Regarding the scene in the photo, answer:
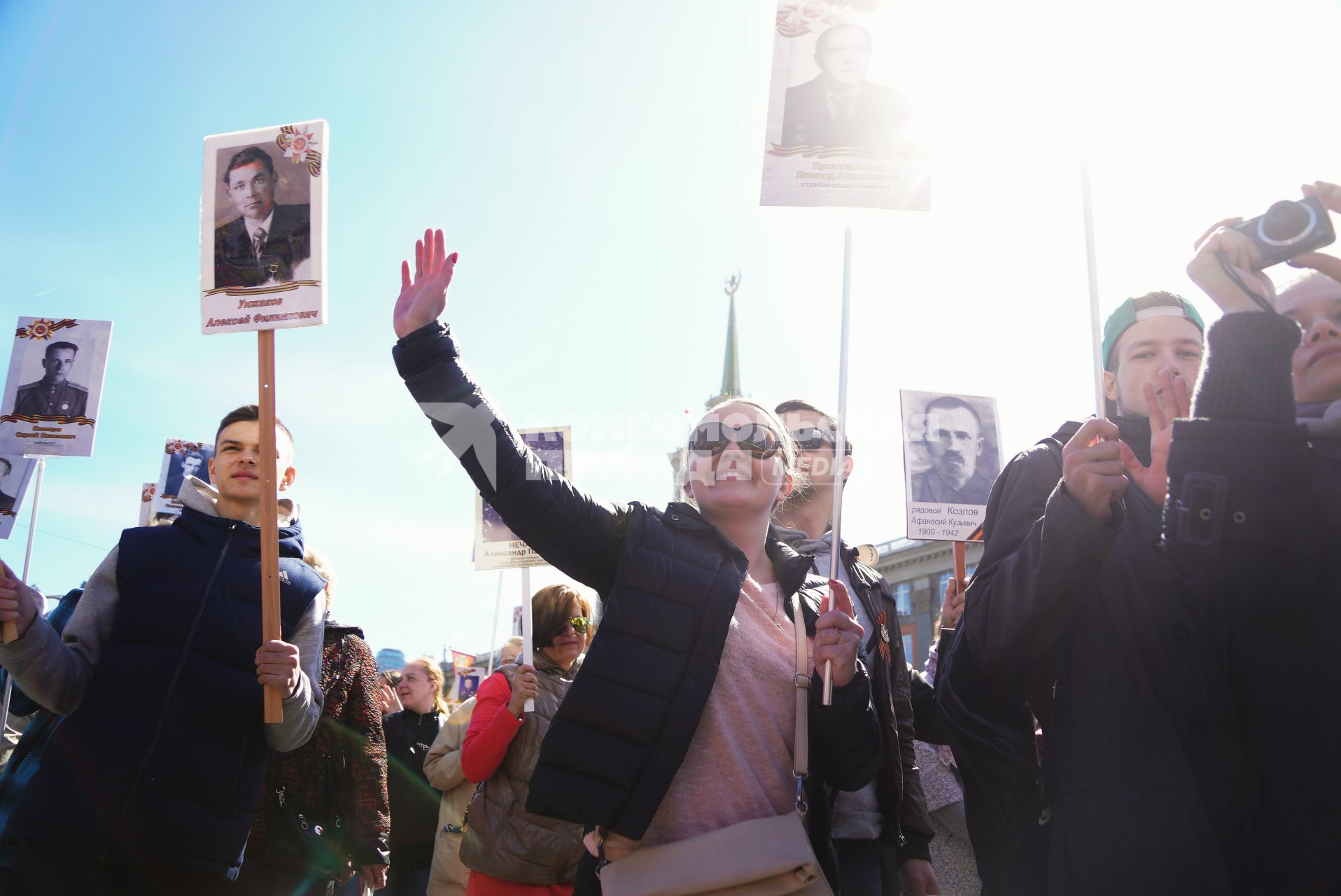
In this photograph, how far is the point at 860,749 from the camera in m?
2.45

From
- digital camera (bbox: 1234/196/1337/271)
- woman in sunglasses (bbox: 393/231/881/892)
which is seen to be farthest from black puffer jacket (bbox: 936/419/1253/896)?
digital camera (bbox: 1234/196/1337/271)

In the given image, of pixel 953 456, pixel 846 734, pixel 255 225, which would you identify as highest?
pixel 255 225

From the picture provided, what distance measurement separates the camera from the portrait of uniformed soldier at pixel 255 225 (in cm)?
351

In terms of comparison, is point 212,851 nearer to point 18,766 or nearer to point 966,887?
point 18,766

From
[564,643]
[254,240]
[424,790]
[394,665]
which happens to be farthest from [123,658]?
[394,665]

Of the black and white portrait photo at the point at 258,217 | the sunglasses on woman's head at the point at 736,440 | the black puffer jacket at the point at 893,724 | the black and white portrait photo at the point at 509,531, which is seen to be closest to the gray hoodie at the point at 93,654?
the black and white portrait photo at the point at 258,217

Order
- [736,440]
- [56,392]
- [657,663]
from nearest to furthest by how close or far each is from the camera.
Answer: [657,663] < [736,440] < [56,392]

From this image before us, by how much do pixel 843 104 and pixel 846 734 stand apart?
2175 millimetres

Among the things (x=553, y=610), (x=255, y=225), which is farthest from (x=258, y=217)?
(x=553, y=610)

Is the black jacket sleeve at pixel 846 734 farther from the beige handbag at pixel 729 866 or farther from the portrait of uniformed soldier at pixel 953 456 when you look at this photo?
the portrait of uniformed soldier at pixel 953 456

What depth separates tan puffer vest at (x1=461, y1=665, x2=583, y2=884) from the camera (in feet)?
13.1

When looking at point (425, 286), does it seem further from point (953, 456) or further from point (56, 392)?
point (56, 392)

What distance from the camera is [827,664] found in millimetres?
2354

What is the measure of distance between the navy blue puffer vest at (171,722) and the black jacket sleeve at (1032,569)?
221 centimetres
